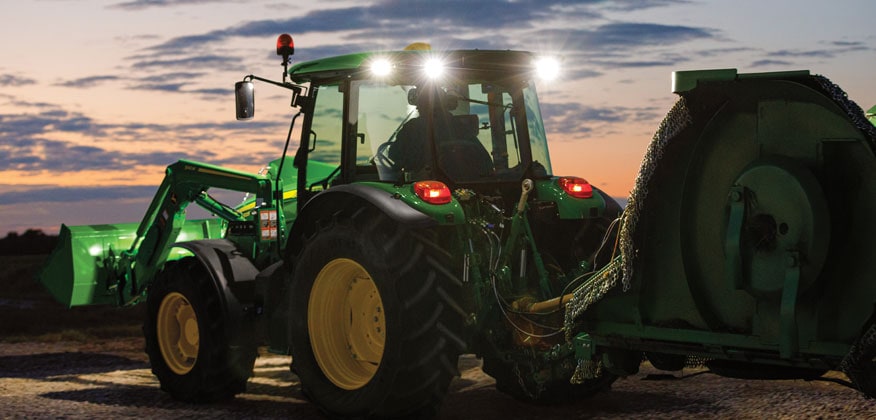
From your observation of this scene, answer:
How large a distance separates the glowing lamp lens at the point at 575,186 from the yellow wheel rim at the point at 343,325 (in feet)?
5.28

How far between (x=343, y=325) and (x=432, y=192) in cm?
126

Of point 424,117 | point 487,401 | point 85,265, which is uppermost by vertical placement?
point 424,117

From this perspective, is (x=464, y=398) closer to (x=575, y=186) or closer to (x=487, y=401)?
(x=487, y=401)

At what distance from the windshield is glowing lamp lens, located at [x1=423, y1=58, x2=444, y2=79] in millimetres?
86

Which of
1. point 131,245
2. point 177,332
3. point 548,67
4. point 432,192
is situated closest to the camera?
point 432,192

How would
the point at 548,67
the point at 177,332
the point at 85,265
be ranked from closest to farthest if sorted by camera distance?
1. the point at 548,67
2. the point at 177,332
3. the point at 85,265

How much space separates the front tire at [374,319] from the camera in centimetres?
696

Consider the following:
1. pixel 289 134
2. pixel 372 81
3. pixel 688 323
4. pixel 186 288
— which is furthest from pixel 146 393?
pixel 688 323

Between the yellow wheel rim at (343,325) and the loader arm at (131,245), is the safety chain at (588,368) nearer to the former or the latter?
the yellow wheel rim at (343,325)

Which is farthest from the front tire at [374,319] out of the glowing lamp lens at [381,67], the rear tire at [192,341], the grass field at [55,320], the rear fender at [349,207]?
the grass field at [55,320]

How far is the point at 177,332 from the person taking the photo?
31.0ft

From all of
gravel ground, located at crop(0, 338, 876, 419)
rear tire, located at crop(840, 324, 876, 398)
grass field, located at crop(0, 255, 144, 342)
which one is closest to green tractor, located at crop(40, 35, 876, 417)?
rear tire, located at crop(840, 324, 876, 398)

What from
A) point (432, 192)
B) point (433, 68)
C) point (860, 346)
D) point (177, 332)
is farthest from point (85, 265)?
point (860, 346)

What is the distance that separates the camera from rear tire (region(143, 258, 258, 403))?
344 inches
